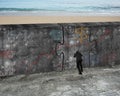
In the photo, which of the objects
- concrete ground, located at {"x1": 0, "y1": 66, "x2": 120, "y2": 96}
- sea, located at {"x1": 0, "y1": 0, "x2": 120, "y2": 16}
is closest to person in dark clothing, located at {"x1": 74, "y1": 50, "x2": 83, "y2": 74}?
concrete ground, located at {"x1": 0, "y1": 66, "x2": 120, "y2": 96}

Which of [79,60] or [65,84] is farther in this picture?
[79,60]

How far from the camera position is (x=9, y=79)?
337 inches

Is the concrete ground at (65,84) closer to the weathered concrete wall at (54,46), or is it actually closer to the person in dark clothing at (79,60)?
the person in dark clothing at (79,60)

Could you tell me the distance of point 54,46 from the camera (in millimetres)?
9352

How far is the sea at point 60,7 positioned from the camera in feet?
97.9

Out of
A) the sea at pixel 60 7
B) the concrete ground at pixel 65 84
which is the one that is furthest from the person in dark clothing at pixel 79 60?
the sea at pixel 60 7

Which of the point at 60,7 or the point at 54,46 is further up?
the point at 60,7

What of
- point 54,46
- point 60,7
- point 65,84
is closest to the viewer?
point 65,84

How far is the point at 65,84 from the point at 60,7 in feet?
84.1

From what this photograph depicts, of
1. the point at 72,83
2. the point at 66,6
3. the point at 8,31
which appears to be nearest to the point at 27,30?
the point at 8,31

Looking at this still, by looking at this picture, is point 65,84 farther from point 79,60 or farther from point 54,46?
point 54,46

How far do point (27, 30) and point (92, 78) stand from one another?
9.51 ft

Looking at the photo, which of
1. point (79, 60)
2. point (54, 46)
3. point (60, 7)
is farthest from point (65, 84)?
point (60, 7)

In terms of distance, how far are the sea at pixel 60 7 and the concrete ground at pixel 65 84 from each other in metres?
20.3
